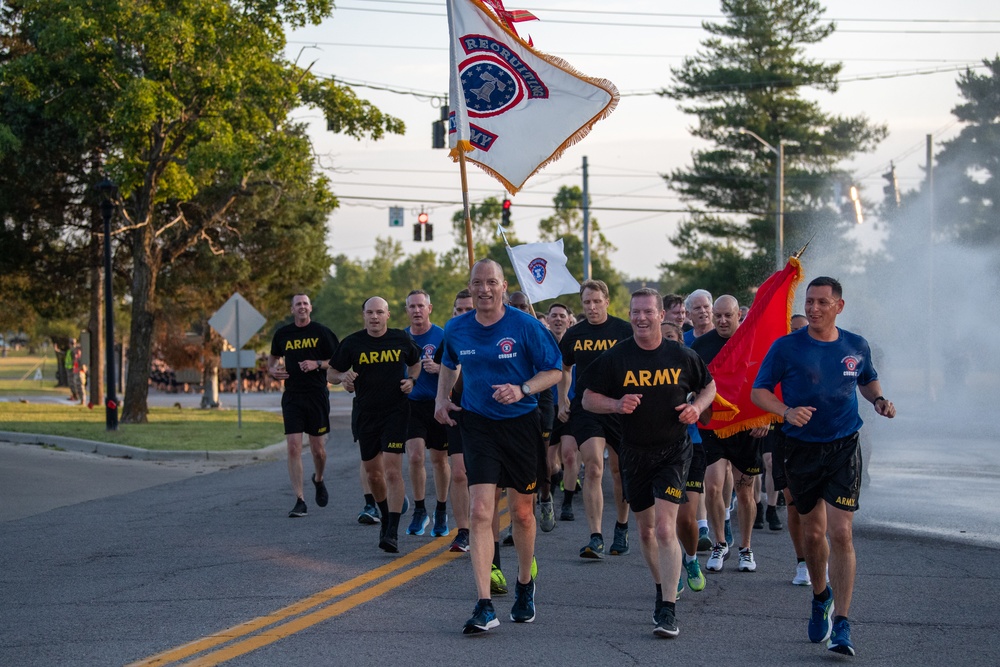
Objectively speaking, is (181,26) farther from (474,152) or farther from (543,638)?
(543,638)

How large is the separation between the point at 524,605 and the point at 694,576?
1.47m

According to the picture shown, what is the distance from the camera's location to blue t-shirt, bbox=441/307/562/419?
24.3 ft

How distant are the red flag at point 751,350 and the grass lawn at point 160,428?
40.7 ft

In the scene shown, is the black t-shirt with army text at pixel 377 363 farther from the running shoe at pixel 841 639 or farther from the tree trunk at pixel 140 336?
the tree trunk at pixel 140 336

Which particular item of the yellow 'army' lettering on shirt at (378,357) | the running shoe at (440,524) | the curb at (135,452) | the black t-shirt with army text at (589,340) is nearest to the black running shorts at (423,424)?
the yellow 'army' lettering on shirt at (378,357)

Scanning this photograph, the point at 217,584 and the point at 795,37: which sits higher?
the point at 795,37

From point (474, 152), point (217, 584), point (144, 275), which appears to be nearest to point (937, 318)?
point (144, 275)

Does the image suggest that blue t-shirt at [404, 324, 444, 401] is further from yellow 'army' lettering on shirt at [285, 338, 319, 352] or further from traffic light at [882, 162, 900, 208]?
traffic light at [882, 162, 900, 208]

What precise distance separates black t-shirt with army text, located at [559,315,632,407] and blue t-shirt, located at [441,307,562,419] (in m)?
2.92

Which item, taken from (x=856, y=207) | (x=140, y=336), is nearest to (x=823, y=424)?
(x=140, y=336)

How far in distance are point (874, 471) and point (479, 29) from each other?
28.8ft

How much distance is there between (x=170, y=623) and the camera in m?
7.07

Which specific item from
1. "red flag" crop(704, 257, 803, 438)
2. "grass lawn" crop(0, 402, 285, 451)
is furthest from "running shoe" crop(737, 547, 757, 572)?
"grass lawn" crop(0, 402, 285, 451)

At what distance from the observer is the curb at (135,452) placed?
63.7 feet
